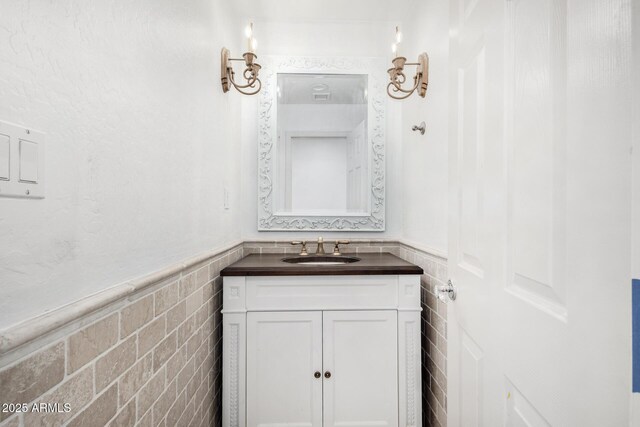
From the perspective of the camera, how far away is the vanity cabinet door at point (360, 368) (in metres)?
1.40

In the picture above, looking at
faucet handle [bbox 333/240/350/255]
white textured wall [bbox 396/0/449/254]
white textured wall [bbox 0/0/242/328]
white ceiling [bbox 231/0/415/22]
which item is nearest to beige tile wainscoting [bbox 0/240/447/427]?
white textured wall [bbox 0/0/242/328]

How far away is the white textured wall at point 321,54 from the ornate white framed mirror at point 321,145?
0.05 meters

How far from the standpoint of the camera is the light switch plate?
0.44m

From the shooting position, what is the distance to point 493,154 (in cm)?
71

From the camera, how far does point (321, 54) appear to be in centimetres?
195

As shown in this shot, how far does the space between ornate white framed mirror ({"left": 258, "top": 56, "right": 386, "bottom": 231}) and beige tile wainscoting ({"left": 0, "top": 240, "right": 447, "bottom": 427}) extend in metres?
0.50

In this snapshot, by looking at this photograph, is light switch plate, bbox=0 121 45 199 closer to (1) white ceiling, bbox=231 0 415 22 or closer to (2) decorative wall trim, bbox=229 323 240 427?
(2) decorative wall trim, bbox=229 323 240 427

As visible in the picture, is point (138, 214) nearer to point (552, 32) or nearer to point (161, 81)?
point (161, 81)

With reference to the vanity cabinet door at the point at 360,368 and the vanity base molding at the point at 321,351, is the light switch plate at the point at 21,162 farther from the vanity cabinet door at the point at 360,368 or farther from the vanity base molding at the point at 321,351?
the vanity cabinet door at the point at 360,368

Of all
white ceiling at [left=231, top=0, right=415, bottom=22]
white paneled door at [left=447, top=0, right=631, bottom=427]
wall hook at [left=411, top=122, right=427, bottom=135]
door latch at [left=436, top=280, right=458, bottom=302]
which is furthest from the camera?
white ceiling at [left=231, top=0, right=415, bottom=22]

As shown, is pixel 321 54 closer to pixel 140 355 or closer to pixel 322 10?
pixel 322 10

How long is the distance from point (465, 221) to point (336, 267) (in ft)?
2.29

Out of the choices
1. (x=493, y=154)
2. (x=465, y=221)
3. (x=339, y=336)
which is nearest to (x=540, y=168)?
(x=493, y=154)

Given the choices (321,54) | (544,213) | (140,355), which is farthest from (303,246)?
(544,213)
